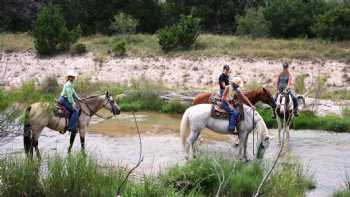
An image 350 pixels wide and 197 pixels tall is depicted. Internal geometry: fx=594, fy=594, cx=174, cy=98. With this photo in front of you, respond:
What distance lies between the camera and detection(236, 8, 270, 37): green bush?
44.9 metres

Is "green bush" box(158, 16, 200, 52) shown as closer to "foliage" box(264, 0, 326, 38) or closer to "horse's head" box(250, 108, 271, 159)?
"foliage" box(264, 0, 326, 38)

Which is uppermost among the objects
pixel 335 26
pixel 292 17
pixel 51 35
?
pixel 292 17

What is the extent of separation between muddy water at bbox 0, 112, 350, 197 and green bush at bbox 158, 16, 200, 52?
1634 cm

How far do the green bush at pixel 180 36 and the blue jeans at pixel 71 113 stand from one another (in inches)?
970

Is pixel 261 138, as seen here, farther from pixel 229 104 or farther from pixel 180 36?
pixel 180 36

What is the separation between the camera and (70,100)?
14852 mm

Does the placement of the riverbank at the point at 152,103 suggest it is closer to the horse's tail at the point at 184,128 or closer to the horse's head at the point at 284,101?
the horse's tail at the point at 184,128

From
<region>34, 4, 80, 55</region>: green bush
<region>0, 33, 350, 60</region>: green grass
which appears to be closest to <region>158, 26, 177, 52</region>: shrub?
<region>0, 33, 350, 60</region>: green grass

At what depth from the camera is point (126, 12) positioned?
164 ft

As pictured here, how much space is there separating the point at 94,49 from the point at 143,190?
31.2m

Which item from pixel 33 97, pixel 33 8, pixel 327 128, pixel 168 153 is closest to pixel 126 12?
pixel 33 8

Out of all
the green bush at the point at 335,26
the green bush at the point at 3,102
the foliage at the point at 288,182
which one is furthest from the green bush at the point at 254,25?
the green bush at the point at 3,102

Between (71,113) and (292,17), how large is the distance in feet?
109

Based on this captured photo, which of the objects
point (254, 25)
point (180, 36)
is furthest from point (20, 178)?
point (254, 25)
